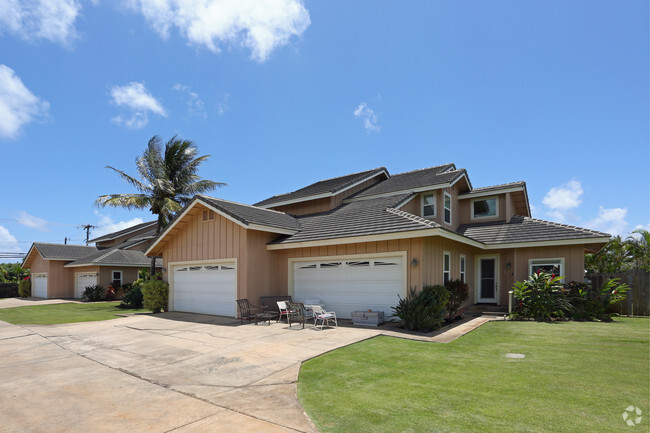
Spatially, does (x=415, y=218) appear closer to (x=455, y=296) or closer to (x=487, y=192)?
(x=455, y=296)

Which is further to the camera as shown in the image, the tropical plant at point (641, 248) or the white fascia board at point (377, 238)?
the tropical plant at point (641, 248)

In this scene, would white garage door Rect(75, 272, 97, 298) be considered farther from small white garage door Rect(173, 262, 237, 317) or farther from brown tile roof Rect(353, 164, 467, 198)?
brown tile roof Rect(353, 164, 467, 198)

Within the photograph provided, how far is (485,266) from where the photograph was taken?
17.4 m

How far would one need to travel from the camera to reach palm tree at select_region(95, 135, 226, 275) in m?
23.3

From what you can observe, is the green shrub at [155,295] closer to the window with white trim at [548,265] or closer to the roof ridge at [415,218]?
the roof ridge at [415,218]

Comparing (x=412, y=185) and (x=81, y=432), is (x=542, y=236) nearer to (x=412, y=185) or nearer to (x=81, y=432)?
(x=412, y=185)

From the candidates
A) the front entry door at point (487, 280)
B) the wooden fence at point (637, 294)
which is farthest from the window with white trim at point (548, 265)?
the wooden fence at point (637, 294)

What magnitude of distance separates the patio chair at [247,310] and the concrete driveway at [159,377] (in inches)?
36.1

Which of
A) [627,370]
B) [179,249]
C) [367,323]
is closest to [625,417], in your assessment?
[627,370]

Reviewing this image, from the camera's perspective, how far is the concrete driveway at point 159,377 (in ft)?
15.1

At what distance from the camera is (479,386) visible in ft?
18.1

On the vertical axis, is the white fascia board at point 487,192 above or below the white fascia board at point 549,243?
above

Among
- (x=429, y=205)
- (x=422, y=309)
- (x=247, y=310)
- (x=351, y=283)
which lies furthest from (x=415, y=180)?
(x=247, y=310)

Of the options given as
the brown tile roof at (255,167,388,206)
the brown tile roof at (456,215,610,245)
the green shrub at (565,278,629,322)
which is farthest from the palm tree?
the green shrub at (565,278,629,322)
